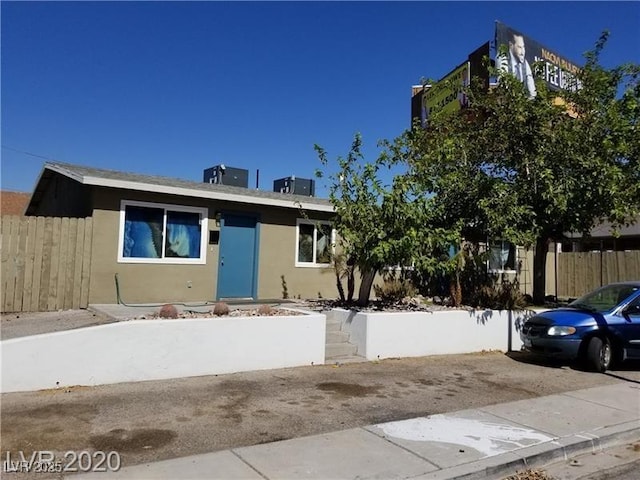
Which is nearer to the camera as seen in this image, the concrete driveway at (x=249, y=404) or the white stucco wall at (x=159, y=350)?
the concrete driveway at (x=249, y=404)

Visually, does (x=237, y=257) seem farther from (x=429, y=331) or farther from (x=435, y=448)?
(x=435, y=448)

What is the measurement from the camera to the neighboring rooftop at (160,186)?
10970 millimetres

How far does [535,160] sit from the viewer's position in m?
11.8

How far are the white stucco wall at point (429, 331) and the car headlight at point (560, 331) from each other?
190 centimetres

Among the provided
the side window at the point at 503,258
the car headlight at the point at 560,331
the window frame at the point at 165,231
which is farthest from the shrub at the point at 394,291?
the side window at the point at 503,258

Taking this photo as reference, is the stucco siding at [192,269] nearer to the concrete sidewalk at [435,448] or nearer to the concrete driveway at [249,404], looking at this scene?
the concrete driveway at [249,404]

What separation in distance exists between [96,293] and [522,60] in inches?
778

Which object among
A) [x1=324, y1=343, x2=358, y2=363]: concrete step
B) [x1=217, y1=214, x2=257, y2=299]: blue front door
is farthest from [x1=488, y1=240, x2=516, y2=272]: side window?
[x1=324, y1=343, x2=358, y2=363]: concrete step

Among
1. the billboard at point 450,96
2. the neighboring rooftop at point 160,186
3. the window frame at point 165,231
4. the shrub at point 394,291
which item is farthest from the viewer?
the billboard at point 450,96

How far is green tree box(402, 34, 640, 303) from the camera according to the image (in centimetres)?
1156

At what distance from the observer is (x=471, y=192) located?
40.8ft

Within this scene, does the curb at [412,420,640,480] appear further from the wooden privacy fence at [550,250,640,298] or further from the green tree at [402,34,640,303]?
the wooden privacy fence at [550,250,640,298]

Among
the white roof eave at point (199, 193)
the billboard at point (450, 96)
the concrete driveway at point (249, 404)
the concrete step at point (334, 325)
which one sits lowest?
the concrete driveway at point (249, 404)

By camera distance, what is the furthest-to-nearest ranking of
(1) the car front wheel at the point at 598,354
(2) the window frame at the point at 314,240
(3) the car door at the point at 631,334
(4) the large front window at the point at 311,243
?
(4) the large front window at the point at 311,243, (2) the window frame at the point at 314,240, (3) the car door at the point at 631,334, (1) the car front wheel at the point at 598,354
